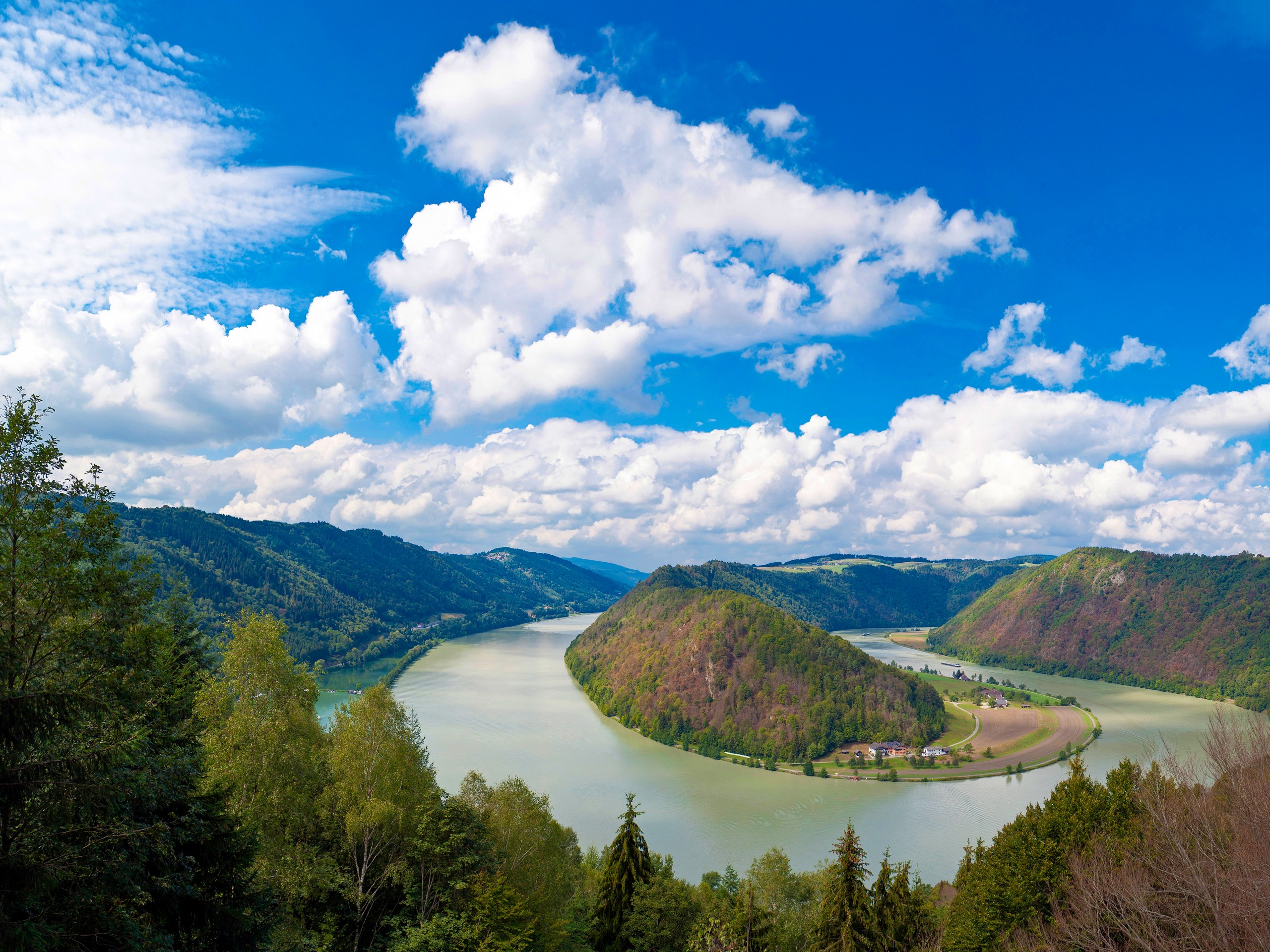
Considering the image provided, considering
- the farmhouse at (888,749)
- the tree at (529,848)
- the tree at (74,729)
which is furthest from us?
the farmhouse at (888,749)

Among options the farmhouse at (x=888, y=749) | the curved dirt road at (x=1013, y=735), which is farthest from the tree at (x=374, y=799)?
the farmhouse at (x=888, y=749)

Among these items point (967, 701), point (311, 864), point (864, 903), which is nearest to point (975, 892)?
point (864, 903)

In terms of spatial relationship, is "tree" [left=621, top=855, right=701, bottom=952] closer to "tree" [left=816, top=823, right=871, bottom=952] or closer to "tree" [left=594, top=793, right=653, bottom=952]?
"tree" [left=594, top=793, right=653, bottom=952]

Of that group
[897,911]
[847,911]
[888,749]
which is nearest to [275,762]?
[847,911]

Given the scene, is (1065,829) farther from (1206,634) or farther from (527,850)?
(1206,634)

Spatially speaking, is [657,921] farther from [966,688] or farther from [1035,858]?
[966,688]

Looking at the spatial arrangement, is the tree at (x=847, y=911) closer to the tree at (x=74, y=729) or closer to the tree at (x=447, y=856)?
the tree at (x=447, y=856)

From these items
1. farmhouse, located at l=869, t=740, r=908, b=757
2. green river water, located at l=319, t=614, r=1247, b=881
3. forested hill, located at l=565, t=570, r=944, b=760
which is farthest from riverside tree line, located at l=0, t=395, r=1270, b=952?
forested hill, located at l=565, t=570, r=944, b=760
